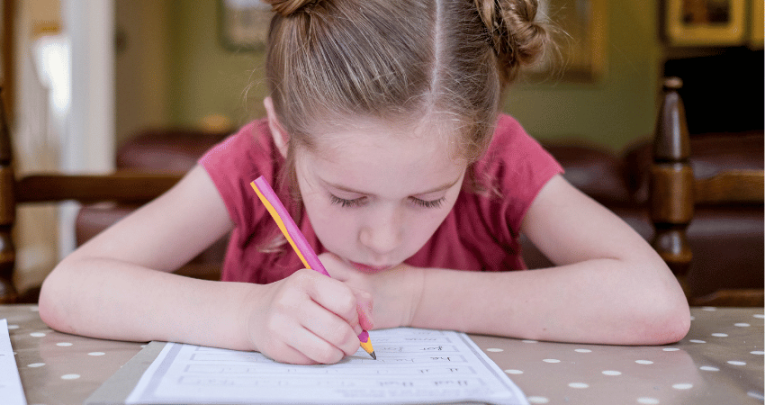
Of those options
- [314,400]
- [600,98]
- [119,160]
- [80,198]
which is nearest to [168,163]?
[119,160]

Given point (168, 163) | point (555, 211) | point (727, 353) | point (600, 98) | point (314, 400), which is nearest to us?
point (314, 400)

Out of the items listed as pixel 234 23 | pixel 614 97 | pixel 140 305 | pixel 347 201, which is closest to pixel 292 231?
pixel 347 201

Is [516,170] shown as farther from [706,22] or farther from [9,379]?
[706,22]

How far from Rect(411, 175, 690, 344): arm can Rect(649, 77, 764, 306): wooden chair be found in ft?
0.52

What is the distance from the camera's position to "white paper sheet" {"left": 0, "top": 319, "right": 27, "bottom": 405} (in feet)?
1.29

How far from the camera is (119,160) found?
1677mm

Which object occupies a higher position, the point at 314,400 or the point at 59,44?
the point at 59,44

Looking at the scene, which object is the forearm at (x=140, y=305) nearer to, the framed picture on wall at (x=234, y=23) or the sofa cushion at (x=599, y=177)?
the sofa cushion at (x=599, y=177)

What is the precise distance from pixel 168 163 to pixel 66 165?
1129mm

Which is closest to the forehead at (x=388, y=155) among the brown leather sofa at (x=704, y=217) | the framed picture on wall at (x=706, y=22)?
the brown leather sofa at (x=704, y=217)

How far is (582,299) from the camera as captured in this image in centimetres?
62

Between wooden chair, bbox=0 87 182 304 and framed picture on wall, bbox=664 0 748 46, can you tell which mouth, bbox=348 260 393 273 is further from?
framed picture on wall, bbox=664 0 748 46

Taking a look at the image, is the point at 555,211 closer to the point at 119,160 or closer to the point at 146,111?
the point at 119,160

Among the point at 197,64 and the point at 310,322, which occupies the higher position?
the point at 197,64
